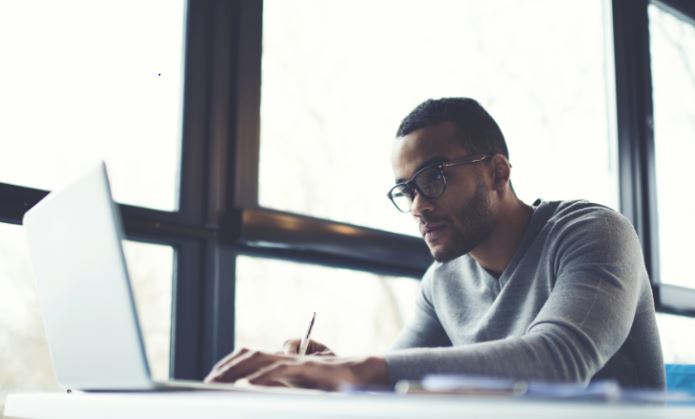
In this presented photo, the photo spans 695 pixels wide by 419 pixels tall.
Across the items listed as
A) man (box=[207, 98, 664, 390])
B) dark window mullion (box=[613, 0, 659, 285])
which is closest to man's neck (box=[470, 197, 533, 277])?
man (box=[207, 98, 664, 390])

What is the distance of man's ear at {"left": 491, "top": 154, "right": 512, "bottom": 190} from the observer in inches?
67.3

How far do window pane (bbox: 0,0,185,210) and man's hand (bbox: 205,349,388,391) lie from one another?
0.86 meters

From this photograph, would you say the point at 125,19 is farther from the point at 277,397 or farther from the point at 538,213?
the point at 277,397

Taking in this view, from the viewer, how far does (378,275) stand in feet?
7.11

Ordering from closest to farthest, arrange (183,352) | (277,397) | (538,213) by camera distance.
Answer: (277,397) < (538,213) < (183,352)

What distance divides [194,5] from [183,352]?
838mm

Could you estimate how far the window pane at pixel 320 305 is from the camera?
6.21 ft

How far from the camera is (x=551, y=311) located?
3.90 feet

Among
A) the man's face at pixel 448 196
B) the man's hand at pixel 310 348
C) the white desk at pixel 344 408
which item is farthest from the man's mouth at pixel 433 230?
the white desk at pixel 344 408

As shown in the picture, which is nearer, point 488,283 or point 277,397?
point 277,397

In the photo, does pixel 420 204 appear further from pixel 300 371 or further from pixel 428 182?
pixel 300 371

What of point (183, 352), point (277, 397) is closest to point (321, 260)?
point (183, 352)

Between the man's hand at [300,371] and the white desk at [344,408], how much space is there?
0.28 ft

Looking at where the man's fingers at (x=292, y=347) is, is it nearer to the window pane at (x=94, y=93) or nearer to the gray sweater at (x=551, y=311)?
the gray sweater at (x=551, y=311)
